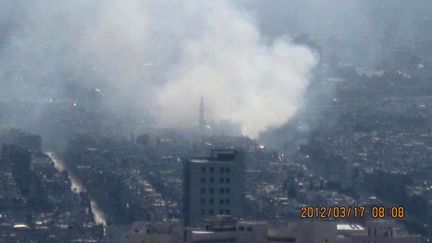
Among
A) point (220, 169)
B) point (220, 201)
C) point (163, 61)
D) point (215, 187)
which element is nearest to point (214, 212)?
point (220, 201)

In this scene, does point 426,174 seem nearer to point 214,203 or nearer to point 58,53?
point 214,203

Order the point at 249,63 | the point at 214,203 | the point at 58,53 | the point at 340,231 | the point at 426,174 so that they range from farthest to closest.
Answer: the point at 58,53, the point at 249,63, the point at 426,174, the point at 214,203, the point at 340,231

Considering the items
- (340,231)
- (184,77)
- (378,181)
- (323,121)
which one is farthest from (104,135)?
(340,231)

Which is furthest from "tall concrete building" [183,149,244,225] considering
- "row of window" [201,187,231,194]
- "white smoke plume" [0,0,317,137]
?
"white smoke plume" [0,0,317,137]

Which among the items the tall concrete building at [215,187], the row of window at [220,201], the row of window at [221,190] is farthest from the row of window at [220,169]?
the row of window at [220,201]

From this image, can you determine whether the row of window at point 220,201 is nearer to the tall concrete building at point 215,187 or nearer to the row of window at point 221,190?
the tall concrete building at point 215,187

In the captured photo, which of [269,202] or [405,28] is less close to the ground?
[405,28]

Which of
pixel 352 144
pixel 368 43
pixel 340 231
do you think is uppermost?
pixel 368 43
